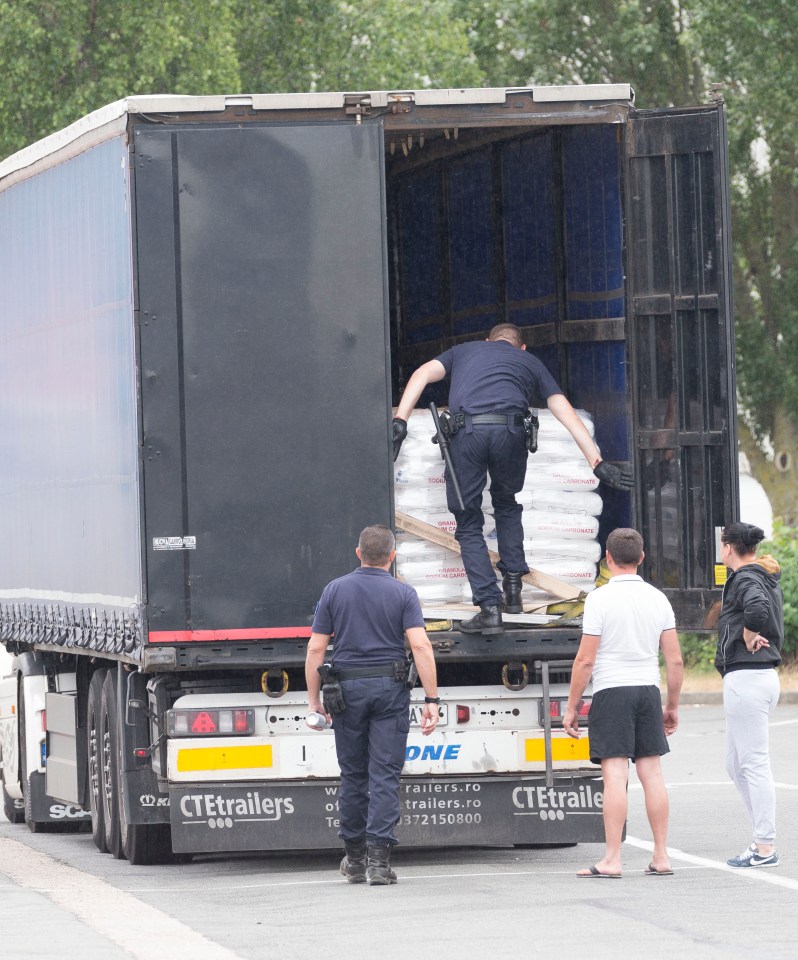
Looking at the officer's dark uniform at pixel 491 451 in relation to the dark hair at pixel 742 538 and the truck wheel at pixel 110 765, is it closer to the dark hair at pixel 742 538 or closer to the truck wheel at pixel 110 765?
the dark hair at pixel 742 538

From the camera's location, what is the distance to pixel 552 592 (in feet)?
35.6

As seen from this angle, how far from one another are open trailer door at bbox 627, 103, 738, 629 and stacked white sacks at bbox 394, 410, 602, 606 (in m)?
0.37

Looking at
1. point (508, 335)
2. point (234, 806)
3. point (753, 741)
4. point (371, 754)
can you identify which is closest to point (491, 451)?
point (508, 335)

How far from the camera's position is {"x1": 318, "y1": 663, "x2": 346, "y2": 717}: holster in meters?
9.66

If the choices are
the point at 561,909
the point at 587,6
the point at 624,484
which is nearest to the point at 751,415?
the point at 587,6

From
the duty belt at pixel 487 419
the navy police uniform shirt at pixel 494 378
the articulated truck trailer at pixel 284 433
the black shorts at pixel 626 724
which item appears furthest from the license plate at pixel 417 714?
the navy police uniform shirt at pixel 494 378

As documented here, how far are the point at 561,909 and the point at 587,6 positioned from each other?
24.4 meters

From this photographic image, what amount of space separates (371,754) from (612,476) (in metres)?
2.13

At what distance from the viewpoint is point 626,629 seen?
9703 mm

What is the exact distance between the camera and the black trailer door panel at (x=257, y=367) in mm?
9953

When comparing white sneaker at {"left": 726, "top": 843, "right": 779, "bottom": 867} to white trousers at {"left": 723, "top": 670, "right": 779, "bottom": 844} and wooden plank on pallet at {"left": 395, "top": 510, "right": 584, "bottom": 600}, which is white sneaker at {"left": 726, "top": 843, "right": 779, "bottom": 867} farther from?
wooden plank on pallet at {"left": 395, "top": 510, "right": 584, "bottom": 600}

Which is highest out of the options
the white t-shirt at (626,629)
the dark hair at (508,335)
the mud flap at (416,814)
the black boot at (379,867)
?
the dark hair at (508,335)

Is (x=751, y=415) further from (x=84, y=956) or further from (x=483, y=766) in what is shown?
(x=84, y=956)

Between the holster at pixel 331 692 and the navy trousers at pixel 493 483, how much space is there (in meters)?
1.23
